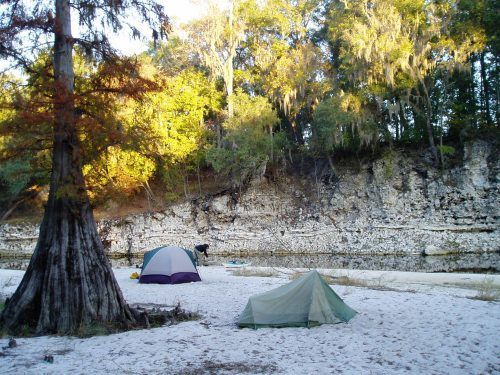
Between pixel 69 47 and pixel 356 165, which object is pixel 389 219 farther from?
pixel 69 47

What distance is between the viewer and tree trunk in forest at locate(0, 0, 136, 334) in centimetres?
766

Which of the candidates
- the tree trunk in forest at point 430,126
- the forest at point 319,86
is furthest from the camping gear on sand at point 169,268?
the tree trunk in forest at point 430,126

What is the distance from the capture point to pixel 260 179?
109 feet

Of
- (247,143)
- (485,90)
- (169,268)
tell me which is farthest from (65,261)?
(485,90)

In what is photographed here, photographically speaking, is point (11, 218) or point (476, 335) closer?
point (476, 335)

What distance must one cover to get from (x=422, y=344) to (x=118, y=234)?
2837 cm

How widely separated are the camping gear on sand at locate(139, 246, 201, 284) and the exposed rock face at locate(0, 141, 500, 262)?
14483 mm

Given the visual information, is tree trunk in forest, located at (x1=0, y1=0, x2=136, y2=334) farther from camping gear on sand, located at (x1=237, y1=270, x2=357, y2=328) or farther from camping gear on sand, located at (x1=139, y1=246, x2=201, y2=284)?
camping gear on sand, located at (x1=139, y1=246, x2=201, y2=284)

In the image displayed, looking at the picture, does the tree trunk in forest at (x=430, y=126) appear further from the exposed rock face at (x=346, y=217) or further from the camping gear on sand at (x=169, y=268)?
the camping gear on sand at (x=169, y=268)

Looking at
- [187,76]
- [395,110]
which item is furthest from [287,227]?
[187,76]

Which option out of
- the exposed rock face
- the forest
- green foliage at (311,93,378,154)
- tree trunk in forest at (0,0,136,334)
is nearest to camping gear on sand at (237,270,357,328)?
tree trunk in forest at (0,0,136,334)

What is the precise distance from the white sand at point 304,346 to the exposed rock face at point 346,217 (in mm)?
17622

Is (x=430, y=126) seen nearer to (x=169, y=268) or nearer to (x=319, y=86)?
(x=319, y=86)

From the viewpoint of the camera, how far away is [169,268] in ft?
49.1
